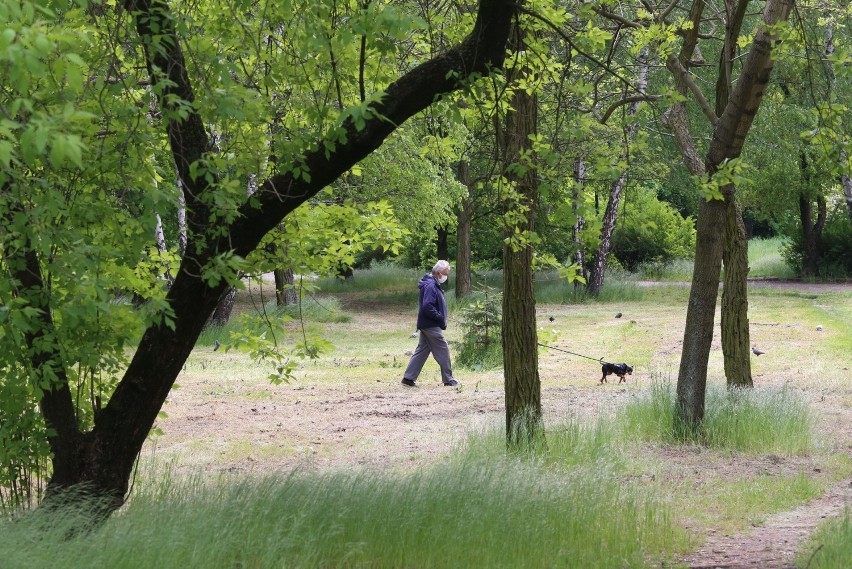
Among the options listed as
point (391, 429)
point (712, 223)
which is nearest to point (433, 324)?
point (391, 429)

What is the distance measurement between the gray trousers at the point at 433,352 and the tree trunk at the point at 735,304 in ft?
15.3

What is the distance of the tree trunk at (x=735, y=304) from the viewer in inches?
451

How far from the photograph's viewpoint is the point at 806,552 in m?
5.95

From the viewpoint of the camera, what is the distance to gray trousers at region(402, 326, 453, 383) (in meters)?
15.1

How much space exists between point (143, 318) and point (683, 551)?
12.0 ft

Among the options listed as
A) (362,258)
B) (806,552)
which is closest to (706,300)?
(806,552)

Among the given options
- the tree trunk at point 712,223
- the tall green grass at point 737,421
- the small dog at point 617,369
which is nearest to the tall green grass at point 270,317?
the tall green grass at point 737,421

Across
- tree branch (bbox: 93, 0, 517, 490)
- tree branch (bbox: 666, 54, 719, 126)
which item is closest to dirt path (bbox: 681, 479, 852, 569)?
tree branch (bbox: 93, 0, 517, 490)

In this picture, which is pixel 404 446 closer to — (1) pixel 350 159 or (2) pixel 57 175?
(1) pixel 350 159

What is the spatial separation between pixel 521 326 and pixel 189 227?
3.72m

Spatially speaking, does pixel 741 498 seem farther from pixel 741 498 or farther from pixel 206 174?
pixel 206 174

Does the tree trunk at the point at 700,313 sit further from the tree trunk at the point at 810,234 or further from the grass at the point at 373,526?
the tree trunk at the point at 810,234

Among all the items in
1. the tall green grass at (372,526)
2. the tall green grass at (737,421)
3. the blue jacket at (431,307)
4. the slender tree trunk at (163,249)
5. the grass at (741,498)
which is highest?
the slender tree trunk at (163,249)

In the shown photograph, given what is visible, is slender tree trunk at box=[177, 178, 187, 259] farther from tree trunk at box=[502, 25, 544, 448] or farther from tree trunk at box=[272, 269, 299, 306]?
tree trunk at box=[502, 25, 544, 448]
